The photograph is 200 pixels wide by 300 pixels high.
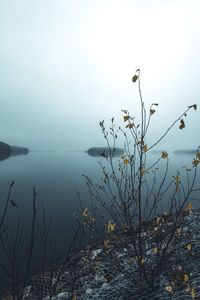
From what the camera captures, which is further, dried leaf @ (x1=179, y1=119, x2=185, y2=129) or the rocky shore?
the rocky shore

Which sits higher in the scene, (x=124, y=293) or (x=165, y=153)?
(x=165, y=153)

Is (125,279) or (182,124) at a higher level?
(182,124)

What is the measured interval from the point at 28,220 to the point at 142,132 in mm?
19456

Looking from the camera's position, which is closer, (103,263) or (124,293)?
(124,293)

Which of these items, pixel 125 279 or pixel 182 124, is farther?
pixel 125 279

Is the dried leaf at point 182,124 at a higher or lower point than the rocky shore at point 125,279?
higher

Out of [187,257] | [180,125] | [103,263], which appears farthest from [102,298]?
[180,125]

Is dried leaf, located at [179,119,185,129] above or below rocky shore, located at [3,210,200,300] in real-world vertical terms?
above

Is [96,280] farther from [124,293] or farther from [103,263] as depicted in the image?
[124,293]

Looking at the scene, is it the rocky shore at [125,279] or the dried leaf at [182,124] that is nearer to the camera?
the dried leaf at [182,124]

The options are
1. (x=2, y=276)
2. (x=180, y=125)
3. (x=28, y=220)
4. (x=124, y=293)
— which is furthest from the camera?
(x=28, y=220)

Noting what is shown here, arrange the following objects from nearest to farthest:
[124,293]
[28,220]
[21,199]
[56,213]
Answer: [124,293] → [28,220] → [56,213] → [21,199]

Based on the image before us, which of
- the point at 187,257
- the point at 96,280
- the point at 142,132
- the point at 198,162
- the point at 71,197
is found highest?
the point at 142,132

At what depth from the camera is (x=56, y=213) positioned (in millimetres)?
24422
